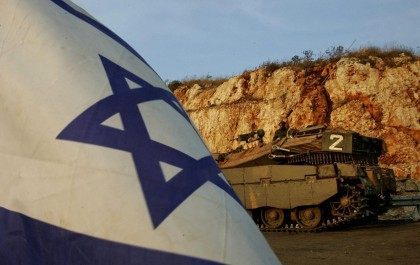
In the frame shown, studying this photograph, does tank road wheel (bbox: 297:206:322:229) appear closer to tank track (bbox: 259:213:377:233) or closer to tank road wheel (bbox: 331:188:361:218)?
tank track (bbox: 259:213:377:233)

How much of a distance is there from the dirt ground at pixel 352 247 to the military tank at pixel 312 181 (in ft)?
2.19

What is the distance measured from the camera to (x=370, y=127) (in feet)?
79.5

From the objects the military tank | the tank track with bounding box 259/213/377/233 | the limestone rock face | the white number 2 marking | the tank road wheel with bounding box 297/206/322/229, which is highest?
the limestone rock face

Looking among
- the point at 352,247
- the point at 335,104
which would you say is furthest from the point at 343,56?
the point at 352,247

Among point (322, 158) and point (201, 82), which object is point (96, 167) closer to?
point (322, 158)

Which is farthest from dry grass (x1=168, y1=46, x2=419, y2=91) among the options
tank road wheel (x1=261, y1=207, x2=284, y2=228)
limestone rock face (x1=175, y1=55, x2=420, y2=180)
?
tank road wheel (x1=261, y1=207, x2=284, y2=228)

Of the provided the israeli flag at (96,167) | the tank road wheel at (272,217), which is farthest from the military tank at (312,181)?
the israeli flag at (96,167)

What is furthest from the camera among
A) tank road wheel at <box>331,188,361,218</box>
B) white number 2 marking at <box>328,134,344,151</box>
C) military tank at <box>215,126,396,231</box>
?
white number 2 marking at <box>328,134,344,151</box>

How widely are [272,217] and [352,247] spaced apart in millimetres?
4551

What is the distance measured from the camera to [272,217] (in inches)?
542

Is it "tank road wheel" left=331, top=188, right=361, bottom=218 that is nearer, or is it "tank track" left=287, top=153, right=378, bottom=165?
"tank road wheel" left=331, top=188, right=361, bottom=218

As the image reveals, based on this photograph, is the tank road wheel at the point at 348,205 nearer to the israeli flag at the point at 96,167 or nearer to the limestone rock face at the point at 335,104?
the limestone rock face at the point at 335,104

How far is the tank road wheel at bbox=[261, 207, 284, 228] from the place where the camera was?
13656 mm

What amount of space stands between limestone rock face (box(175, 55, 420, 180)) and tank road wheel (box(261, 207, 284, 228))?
36.8 feet
